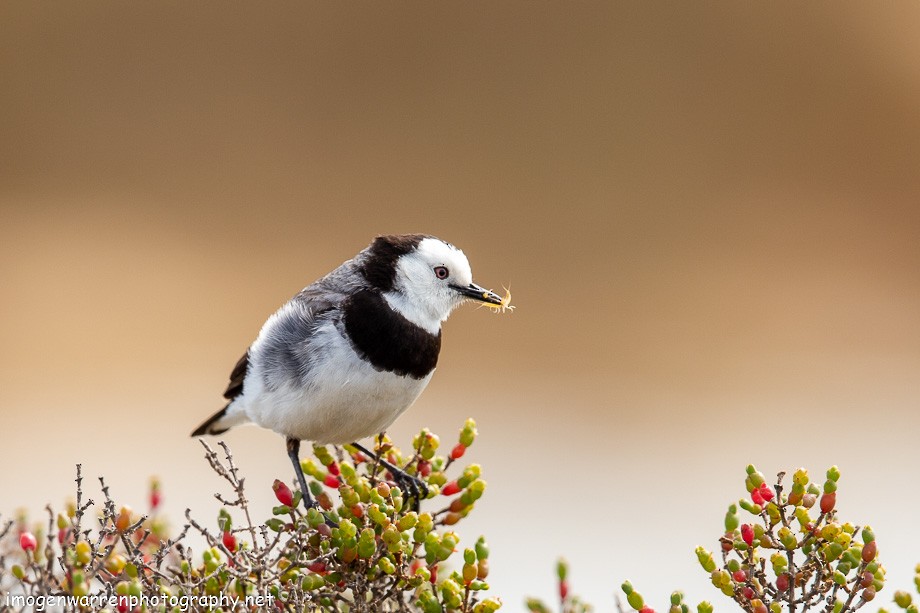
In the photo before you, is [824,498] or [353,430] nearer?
[824,498]

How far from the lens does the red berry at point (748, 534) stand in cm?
166

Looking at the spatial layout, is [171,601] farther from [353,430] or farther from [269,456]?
[269,456]

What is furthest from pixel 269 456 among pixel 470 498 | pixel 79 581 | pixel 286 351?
pixel 79 581

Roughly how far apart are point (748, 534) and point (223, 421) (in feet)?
5.78

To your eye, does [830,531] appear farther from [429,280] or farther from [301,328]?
[301,328]

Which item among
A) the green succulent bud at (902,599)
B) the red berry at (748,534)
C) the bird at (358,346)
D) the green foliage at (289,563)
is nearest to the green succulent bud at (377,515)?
the green foliage at (289,563)

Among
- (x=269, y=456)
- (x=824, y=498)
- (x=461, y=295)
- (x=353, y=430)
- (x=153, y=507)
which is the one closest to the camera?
(x=824, y=498)

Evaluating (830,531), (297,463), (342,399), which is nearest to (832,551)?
(830,531)

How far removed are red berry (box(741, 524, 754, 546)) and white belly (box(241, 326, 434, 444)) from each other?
0.99 m

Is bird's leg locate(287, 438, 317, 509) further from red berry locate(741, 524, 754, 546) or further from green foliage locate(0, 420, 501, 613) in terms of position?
red berry locate(741, 524, 754, 546)

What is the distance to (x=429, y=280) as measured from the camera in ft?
8.54

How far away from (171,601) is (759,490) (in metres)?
1.01

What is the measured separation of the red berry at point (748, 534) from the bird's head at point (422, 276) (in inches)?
42.6

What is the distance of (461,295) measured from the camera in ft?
8.75
